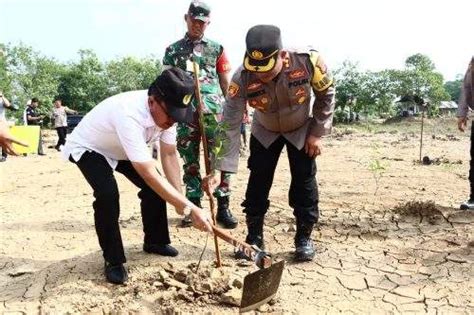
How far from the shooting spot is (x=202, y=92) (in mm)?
4176

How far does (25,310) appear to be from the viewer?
302cm

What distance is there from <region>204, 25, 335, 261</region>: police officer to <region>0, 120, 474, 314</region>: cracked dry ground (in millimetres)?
418

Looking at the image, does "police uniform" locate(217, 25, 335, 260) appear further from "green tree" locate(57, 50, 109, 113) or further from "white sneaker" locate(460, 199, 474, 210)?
"green tree" locate(57, 50, 109, 113)

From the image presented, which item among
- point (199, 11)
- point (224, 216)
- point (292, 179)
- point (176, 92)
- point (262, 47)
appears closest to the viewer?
point (176, 92)

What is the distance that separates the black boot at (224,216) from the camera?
14.4 ft

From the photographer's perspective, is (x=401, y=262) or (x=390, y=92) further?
(x=390, y=92)

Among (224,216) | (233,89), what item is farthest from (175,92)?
(224,216)

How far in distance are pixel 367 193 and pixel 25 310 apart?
4087 millimetres

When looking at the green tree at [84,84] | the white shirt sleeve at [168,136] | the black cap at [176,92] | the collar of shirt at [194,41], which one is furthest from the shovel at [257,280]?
the green tree at [84,84]

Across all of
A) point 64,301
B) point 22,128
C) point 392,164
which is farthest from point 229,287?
point 22,128

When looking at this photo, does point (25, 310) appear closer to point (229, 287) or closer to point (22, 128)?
point (229, 287)

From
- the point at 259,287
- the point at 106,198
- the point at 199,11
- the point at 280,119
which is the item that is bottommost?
the point at 259,287

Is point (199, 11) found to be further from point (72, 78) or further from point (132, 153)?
point (72, 78)

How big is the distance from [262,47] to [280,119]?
0.60 meters
